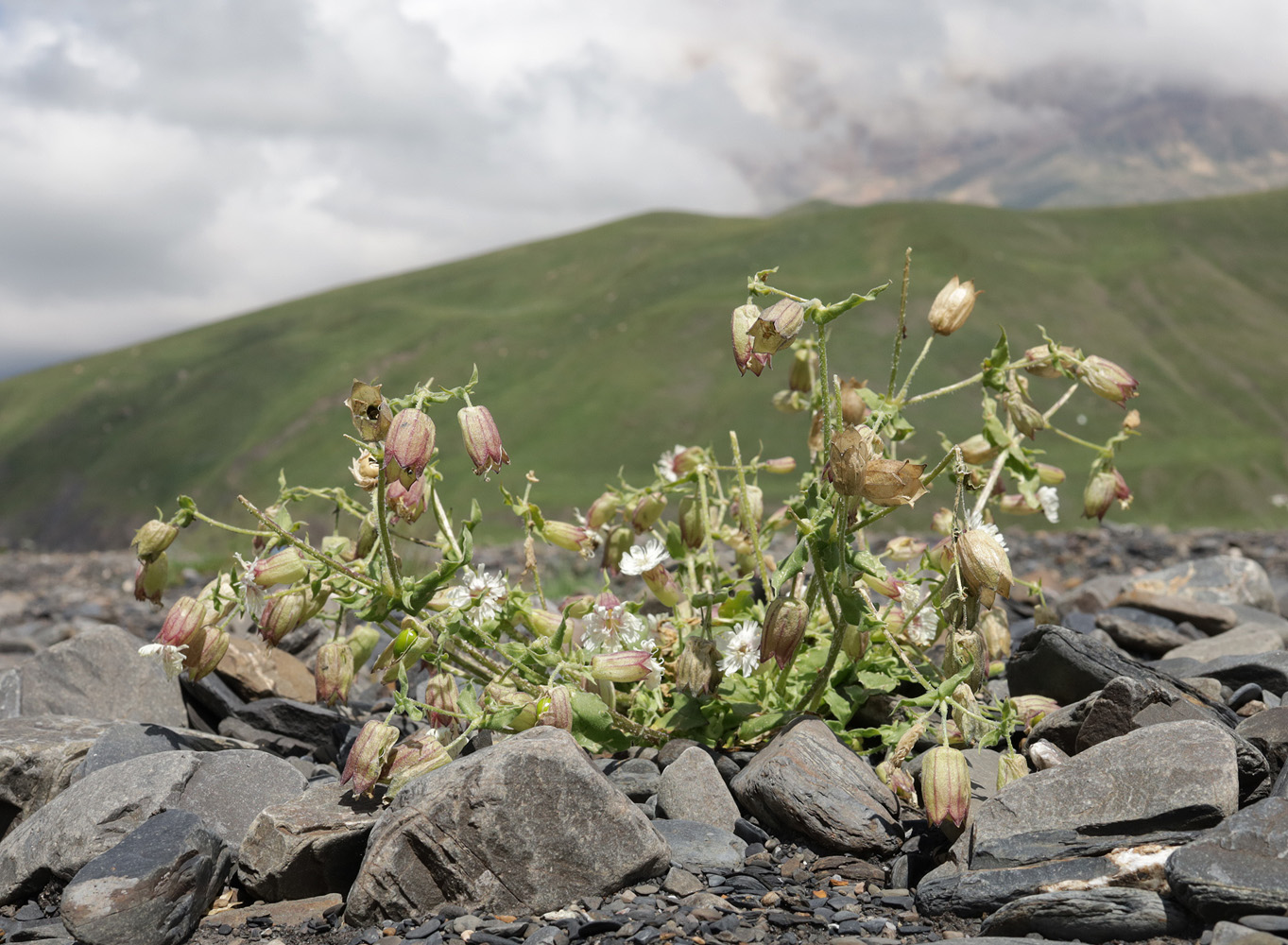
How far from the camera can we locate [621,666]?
3135mm

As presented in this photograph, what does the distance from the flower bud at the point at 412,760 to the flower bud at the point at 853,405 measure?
182 centimetres

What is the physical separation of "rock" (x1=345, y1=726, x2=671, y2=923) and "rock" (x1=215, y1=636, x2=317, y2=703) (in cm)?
204

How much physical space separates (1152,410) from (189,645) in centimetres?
3541

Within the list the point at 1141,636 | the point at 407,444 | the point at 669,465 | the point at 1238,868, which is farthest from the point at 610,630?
the point at 1141,636

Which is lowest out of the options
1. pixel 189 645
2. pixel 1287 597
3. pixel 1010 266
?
pixel 1287 597

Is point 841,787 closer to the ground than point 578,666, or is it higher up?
closer to the ground

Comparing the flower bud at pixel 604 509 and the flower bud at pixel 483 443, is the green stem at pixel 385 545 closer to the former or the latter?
the flower bud at pixel 483 443

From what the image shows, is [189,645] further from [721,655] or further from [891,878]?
[891,878]

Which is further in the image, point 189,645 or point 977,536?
point 189,645

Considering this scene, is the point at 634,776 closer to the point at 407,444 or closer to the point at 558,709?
the point at 558,709

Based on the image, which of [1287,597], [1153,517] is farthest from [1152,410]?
[1287,597]

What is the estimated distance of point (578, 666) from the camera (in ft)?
10.3

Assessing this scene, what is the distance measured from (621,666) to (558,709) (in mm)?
245

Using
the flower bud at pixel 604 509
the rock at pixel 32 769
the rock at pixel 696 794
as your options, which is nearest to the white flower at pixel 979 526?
the rock at pixel 696 794
